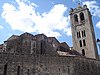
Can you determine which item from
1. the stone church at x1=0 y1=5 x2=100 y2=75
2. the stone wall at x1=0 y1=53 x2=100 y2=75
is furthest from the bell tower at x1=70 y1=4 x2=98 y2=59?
the stone wall at x1=0 y1=53 x2=100 y2=75

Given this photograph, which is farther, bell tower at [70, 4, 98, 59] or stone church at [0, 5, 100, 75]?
bell tower at [70, 4, 98, 59]

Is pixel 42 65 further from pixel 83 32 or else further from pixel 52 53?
pixel 83 32

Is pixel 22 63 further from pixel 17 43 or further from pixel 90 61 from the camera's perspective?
pixel 90 61

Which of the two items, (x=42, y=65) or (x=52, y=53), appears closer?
(x=42, y=65)

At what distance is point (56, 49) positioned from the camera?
29.2 m

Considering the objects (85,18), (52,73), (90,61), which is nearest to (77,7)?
(85,18)

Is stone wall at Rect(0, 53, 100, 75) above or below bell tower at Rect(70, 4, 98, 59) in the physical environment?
below

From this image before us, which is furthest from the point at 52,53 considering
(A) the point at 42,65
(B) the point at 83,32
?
(B) the point at 83,32

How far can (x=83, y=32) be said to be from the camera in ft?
118

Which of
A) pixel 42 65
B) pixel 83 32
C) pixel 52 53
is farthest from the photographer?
pixel 83 32

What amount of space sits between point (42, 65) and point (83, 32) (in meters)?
17.4

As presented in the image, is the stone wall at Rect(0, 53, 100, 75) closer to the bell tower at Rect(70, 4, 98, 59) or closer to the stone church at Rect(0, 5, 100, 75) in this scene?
the stone church at Rect(0, 5, 100, 75)

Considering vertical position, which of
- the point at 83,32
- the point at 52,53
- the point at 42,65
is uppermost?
the point at 83,32

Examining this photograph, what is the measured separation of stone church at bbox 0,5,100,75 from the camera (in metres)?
19.6
